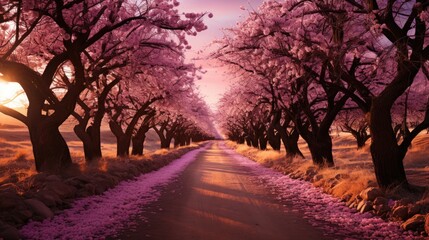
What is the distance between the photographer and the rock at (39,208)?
7535 millimetres

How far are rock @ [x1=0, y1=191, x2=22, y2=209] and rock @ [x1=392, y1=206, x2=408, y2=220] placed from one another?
779cm

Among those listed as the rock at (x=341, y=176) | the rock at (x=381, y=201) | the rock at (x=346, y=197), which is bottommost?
the rock at (x=346, y=197)

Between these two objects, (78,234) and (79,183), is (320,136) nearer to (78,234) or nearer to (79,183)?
(79,183)

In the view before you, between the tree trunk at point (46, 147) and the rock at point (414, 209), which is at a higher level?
the tree trunk at point (46, 147)

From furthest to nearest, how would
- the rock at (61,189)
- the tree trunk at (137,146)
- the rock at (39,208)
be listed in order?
1. the tree trunk at (137,146)
2. the rock at (61,189)
3. the rock at (39,208)

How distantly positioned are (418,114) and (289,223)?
2056 cm


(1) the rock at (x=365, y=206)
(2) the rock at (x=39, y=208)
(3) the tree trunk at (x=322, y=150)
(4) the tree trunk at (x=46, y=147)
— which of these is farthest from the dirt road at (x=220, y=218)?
(3) the tree trunk at (x=322, y=150)

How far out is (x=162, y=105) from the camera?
2467 cm

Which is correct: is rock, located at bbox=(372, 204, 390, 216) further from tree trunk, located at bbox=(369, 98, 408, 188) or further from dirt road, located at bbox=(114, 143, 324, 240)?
tree trunk, located at bbox=(369, 98, 408, 188)

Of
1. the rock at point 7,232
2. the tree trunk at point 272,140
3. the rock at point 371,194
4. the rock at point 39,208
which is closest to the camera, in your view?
the rock at point 7,232

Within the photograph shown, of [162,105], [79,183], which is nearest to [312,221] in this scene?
[79,183]

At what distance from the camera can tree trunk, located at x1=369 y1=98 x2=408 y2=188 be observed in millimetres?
9867

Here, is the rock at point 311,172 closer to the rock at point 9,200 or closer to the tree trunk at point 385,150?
the tree trunk at point 385,150

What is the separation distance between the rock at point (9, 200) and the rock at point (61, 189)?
1450 mm
